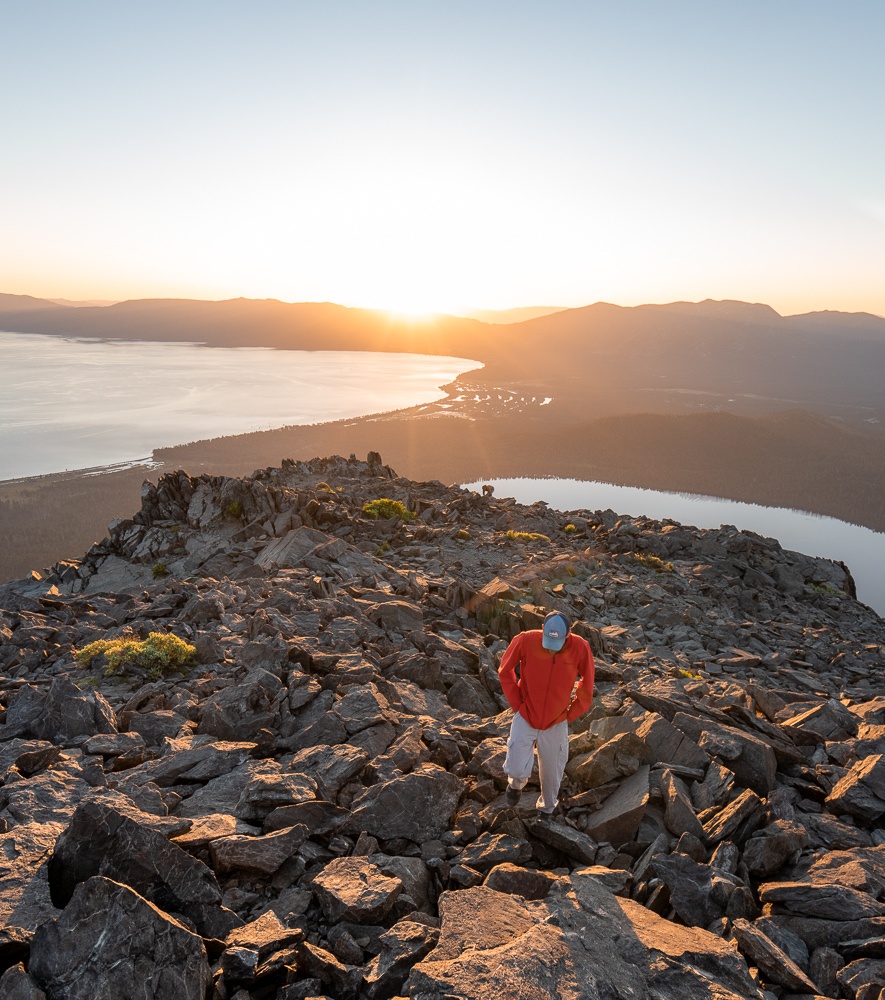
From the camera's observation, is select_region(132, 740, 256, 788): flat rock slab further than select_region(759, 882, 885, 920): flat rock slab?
Yes

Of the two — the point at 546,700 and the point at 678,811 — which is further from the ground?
the point at 546,700

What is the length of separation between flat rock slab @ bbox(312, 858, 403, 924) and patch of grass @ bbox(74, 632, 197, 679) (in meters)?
6.67

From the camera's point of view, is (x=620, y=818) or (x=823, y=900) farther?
(x=620, y=818)

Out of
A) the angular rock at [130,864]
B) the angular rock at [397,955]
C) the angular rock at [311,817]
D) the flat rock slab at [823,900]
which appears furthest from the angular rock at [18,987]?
the flat rock slab at [823,900]

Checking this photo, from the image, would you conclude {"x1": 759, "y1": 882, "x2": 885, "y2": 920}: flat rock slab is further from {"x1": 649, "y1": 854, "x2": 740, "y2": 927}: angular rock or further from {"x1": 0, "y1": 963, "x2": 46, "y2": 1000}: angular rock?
{"x1": 0, "y1": 963, "x2": 46, "y2": 1000}: angular rock

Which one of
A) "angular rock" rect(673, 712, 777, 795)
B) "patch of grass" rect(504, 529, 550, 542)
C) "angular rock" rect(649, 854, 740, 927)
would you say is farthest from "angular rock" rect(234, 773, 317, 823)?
"patch of grass" rect(504, 529, 550, 542)

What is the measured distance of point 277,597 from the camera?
1606 centimetres

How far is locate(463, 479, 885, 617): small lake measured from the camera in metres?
71.0

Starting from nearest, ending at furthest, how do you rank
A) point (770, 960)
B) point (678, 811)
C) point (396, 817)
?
point (770, 960), point (396, 817), point (678, 811)

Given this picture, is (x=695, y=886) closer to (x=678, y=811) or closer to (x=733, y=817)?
(x=678, y=811)

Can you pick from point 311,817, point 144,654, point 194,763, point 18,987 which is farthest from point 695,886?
point 144,654

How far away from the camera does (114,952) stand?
520cm

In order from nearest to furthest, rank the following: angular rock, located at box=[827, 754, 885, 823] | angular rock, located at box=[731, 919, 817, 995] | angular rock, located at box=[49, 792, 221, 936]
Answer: angular rock, located at box=[731, 919, 817, 995] → angular rock, located at box=[49, 792, 221, 936] → angular rock, located at box=[827, 754, 885, 823]

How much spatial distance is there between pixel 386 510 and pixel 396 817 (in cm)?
2225
